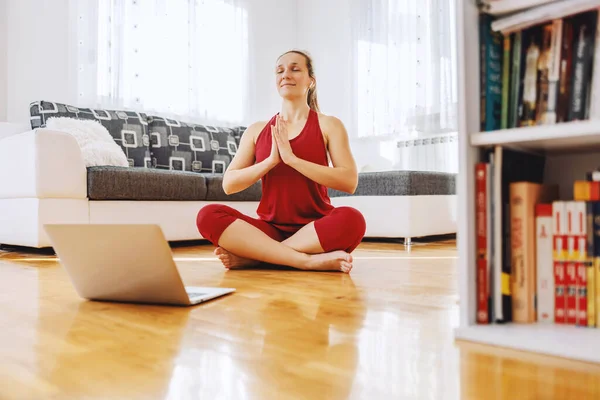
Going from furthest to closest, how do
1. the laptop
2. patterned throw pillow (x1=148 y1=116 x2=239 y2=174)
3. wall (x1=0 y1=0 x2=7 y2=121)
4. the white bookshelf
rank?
wall (x1=0 y1=0 x2=7 y2=121) → patterned throw pillow (x1=148 y1=116 x2=239 y2=174) → the laptop → the white bookshelf

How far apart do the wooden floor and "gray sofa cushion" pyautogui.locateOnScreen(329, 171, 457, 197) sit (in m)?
1.67

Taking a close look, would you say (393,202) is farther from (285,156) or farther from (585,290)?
(585,290)

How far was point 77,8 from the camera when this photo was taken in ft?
12.5

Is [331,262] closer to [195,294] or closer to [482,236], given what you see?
[195,294]

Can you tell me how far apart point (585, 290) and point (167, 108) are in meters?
3.82

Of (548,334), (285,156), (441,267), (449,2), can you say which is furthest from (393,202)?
(548,334)

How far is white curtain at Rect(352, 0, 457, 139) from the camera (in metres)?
4.21

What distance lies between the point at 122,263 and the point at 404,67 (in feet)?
12.3

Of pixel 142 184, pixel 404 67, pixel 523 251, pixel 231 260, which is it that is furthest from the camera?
pixel 404 67

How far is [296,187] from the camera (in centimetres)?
191

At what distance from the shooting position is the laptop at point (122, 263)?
3.61 feet

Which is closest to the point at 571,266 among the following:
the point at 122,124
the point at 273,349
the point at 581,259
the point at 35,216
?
the point at 581,259

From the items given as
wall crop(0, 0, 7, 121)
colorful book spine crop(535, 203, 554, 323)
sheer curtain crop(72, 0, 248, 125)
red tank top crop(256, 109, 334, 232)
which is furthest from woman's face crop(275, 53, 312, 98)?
wall crop(0, 0, 7, 121)

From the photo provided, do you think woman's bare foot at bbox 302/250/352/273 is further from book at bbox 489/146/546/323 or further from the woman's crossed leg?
book at bbox 489/146/546/323
